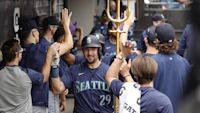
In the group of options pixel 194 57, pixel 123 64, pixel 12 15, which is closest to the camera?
pixel 194 57

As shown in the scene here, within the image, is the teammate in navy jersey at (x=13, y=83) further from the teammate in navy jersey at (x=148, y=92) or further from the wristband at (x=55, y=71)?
the teammate in navy jersey at (x=148, y=92)

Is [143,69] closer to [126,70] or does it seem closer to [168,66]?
[126,70]

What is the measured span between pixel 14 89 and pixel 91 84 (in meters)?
0.70

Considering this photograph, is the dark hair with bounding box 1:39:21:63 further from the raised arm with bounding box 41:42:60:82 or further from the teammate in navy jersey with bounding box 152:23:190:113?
the teammate in navy jersey with bounding box 152:23:190:113

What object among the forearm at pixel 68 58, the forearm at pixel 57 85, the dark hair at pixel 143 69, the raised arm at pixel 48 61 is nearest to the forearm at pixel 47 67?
the raised arm at pixel 48 61

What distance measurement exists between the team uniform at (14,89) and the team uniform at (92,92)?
0.48 m

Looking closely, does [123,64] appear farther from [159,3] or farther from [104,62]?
[159,3]

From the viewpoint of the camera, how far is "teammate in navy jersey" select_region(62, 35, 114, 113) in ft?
12.7

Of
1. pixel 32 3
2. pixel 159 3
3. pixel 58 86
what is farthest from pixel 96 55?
pixel 159 3

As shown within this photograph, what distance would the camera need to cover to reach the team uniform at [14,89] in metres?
3.67

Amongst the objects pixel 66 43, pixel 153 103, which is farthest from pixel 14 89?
pixel 153 103

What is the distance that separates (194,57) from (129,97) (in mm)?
2219

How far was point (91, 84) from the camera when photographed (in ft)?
12.7

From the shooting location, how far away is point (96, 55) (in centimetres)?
405
